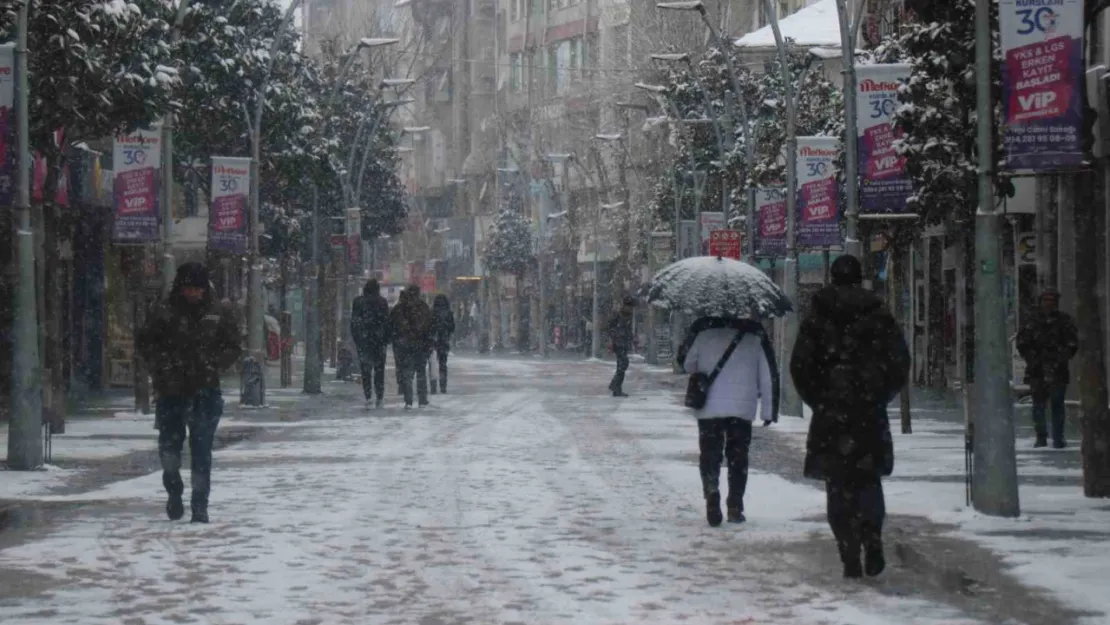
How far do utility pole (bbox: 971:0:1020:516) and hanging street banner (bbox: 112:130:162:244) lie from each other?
1736 cm

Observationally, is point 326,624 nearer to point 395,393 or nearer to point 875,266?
point 395,393

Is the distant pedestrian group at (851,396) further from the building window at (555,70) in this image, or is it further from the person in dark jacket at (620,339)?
the building window at (555,70)

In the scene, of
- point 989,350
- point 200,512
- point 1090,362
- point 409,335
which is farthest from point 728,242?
point 200,512

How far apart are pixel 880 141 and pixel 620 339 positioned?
16.6 metres

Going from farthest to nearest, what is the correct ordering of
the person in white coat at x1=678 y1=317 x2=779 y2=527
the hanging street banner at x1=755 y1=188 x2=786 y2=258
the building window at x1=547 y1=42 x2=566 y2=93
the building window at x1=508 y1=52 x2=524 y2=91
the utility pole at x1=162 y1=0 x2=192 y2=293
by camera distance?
the building window at x1=508 y1=52 x2=524 y2=91 < the building window at x1=547 y1=42 x2=566 y2=93 < the hanging street banner at x1=755 y1=188 x2=786 y2=258 < the utility pole at x1=162 y1=0 x2=192 y2=293 < the person in white coat at x1=678 y1=317 x2=779 y2=527

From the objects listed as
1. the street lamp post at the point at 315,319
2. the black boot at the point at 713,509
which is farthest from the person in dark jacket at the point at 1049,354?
the street lamp post at the point at 315,319

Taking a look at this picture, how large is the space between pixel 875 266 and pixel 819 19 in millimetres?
10978

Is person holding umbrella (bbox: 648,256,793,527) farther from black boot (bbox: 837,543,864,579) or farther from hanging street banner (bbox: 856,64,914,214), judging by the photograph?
hanging street banner (bbox: 856,64,914,214)

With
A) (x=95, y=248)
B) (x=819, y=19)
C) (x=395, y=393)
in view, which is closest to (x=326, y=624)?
(x=395, y=393)

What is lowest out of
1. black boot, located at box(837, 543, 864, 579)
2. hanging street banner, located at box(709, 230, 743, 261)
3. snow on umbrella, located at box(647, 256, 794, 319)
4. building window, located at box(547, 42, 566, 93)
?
black boot, located at box(837, 543, 864, 579)

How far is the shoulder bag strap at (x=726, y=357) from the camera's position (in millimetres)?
16172

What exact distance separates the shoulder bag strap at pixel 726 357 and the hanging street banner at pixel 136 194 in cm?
1692

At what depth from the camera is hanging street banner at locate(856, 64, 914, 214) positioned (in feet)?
94.1

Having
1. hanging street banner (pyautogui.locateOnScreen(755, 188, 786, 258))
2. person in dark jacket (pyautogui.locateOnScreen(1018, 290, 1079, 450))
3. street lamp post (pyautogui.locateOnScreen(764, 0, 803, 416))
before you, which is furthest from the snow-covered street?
Result: hanging street banner (pyautogui.locateOnScreen(755, 188, 786, 258))
